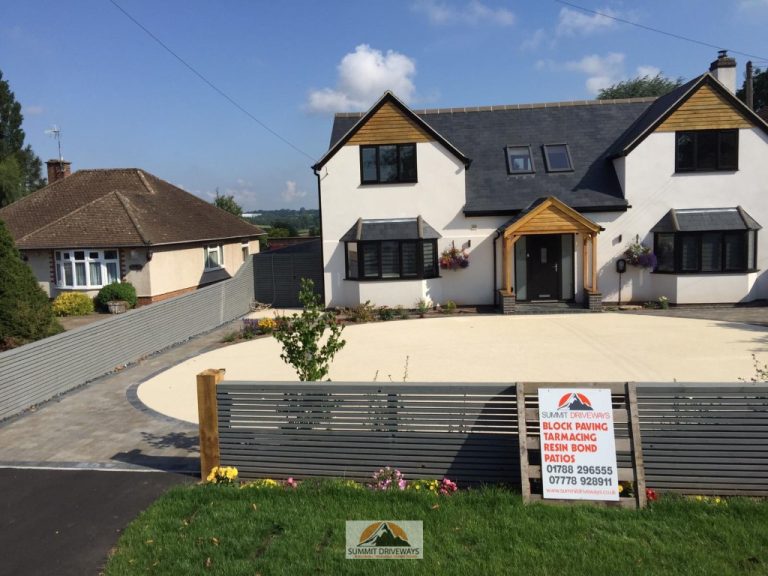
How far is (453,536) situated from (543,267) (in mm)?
16191

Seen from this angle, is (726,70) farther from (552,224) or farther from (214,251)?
(214,251)

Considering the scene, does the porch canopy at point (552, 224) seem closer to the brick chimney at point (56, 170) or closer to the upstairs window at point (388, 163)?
the upstairs window at point (388, 163)

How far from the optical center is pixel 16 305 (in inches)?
437

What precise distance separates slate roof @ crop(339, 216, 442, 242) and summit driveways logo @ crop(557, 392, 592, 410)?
1390cm

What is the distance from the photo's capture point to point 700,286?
18781 mm

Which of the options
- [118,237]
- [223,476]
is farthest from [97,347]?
[118,237]

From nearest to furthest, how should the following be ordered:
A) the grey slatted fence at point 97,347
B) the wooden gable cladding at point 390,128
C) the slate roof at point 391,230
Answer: the grey slatted fence at point 97,347 < the slate roof at point 391,230 < the wooden gable cladding at point 390,128

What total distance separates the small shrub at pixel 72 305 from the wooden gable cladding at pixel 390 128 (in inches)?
442

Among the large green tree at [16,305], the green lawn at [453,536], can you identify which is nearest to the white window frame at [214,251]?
the large green tree at [16,305]

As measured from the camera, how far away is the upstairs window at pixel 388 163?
65.8ft

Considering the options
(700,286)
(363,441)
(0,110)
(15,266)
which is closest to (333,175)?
(15,266)

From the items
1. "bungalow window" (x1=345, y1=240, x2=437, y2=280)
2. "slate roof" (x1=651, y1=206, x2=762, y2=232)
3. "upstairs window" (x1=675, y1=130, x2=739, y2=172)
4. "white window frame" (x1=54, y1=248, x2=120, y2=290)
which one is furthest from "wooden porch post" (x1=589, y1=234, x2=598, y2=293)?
"white window frame" (x1=54, y1=248, x2=120, y2=290)

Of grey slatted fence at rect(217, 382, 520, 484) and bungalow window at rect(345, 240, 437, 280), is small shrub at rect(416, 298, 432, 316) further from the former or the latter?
grey slatted fence at rect(217, 382, 520, 484)

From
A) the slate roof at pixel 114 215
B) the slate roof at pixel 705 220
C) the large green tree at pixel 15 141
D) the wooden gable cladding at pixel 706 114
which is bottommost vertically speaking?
the slate roof at pixel 705 220
